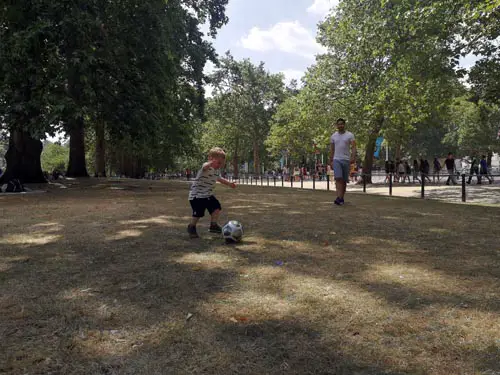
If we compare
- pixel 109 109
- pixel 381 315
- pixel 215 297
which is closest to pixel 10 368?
pixel 215 297

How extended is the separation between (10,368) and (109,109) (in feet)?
44.9

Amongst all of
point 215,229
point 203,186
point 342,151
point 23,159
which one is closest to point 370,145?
point 342,151

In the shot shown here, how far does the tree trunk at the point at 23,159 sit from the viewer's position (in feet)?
61.4

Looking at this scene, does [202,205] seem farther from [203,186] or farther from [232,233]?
[232,233]

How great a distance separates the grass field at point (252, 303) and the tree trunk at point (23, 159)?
14.3 metres

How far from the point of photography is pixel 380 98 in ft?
67.3

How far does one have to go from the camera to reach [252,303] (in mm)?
3295

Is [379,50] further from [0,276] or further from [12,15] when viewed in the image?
[0,276]

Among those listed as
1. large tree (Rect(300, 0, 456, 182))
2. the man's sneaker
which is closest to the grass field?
the man's sneaker

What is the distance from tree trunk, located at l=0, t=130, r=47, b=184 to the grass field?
14.3 metres

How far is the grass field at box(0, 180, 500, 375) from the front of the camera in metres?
2.41

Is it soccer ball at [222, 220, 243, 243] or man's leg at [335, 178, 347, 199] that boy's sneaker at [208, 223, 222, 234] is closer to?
soccer ball at [222, 220, 243, 243]

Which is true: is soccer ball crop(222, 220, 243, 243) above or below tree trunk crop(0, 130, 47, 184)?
below

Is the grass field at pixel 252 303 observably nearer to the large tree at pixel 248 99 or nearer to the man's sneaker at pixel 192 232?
the man's sneaker at pixel 192 232
